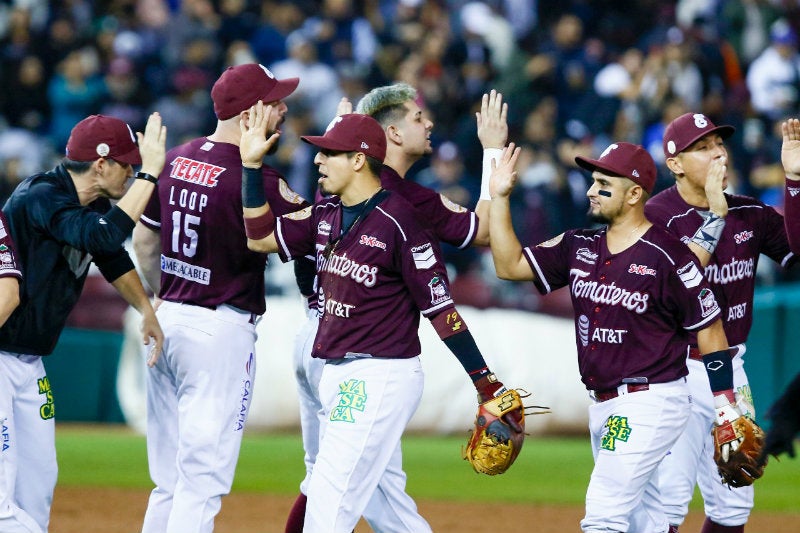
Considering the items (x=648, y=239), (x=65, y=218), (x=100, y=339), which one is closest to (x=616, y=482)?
(x=648, y=239)

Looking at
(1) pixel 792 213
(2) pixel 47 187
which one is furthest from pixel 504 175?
(2) pixel 47 187

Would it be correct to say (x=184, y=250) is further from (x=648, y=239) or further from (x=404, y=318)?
(x=648, y=239)

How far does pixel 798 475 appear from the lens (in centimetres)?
1198

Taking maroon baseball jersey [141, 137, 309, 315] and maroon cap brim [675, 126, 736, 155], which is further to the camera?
maroon cap brim [675, 126, 736, 155]

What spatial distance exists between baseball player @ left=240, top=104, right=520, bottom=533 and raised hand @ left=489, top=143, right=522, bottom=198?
2.11 ft

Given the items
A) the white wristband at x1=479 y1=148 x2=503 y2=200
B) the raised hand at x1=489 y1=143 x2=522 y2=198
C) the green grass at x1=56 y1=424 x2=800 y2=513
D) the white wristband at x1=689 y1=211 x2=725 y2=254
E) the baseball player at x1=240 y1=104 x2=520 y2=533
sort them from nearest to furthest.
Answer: the baseball player at x1=240 y1=104 x2=520 y2=533 → the raised hand at x1=489 y1=143 x2=522 y2=198 → the white wristband at x1=689 y1=211 x2=725 y2=254 → the white wristband at x1=479 y1=148 x2=503 y2=200 → the green grass at x1=56 y1=424 x2=800 y2=513

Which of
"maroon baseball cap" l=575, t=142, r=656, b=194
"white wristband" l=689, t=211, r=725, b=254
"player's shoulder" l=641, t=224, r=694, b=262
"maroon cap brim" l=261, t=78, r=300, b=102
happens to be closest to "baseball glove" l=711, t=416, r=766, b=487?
"player's shoulder" l=641, t=224, r=694, b=262

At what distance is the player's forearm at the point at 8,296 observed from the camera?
→ 5883mm

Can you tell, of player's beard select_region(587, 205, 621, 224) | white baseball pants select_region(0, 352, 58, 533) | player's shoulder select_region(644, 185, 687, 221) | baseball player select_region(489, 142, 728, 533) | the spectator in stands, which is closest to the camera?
baseball player select_region(489, 142, 728, 533)

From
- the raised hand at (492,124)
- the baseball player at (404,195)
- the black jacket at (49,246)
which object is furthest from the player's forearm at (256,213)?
the raised hand at (492,124)

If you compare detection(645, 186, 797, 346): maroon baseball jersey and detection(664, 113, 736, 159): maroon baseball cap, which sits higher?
detection(664, 113, 736, 159): maroon baseball cap

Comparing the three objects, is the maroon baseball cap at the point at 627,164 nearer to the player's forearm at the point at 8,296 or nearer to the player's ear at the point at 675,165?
the player's ear at the point at 675,165

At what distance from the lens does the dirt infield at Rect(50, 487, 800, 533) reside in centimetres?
903

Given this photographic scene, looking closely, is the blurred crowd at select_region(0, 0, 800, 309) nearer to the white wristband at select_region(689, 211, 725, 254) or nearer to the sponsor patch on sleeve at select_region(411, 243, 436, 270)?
the white wristband at select_region(689, 211, 725, 254)
